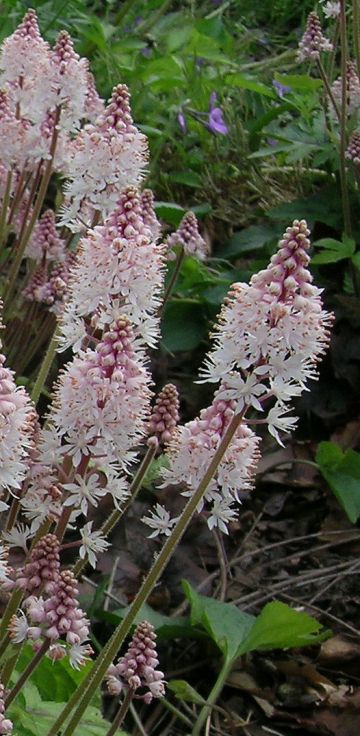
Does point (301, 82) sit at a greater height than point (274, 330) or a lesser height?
greater

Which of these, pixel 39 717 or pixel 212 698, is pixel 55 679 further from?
pixel 212 698

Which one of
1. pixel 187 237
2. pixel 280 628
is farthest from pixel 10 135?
pixel 280 628

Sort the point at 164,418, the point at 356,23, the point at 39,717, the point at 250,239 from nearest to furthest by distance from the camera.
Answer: the point at 164,418 → the point at 39,717 → the point at 356,23 → the point at 250,239

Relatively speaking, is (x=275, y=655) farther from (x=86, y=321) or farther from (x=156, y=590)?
(x=86, y=321)

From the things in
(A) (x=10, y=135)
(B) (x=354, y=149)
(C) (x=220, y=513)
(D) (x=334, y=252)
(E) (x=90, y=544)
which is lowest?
(E) (x=90, y=544)

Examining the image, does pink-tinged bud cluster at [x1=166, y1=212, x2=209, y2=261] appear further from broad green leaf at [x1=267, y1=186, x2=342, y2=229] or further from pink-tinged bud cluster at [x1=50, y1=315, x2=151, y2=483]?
pink-tinged bud cluster at [x1=50, y1=315, x2=151, y2=483]

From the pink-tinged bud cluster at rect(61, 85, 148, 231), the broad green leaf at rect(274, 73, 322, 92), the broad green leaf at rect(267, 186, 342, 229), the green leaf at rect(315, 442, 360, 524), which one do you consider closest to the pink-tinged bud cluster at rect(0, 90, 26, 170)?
the pink-tinged bud cluster at rect(61, 85, 148, 231)
